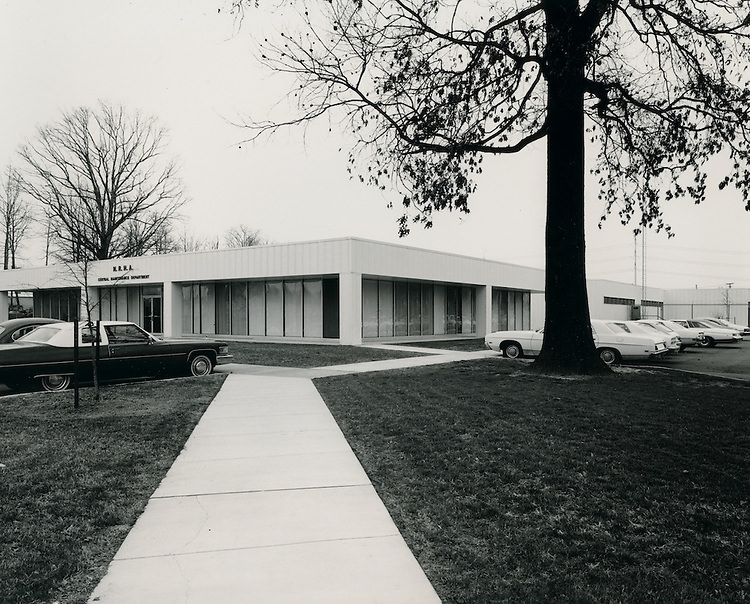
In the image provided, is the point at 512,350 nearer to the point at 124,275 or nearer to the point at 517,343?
the point at 517,343

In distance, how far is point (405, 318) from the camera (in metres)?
30.2

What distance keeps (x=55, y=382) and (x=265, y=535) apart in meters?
9.28

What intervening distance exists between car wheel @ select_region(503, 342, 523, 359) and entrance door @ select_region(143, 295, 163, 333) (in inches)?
867

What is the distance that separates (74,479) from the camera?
548 cm

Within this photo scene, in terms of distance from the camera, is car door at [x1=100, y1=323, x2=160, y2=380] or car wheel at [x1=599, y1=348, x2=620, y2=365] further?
car wheel at [x1=599, y1=348, x2=620, y2=365]

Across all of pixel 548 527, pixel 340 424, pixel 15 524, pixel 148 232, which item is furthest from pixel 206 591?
pixel 148 232

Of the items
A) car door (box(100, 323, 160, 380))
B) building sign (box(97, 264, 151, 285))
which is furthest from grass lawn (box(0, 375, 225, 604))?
building sign (box(97, 264, 151, 285))

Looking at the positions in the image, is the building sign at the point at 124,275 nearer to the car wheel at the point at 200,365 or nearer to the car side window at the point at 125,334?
the car wheel at the point at 200,365

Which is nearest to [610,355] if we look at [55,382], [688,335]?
[688,335]

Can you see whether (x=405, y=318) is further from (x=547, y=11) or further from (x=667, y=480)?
(x=667, y=480)

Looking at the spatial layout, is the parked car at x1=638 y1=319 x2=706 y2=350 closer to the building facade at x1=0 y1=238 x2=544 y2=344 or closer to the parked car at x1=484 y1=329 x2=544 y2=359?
the building facade at x1=0 y1=238 x2=544 y2=344

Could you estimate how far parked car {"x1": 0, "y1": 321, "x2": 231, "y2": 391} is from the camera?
11242 mm

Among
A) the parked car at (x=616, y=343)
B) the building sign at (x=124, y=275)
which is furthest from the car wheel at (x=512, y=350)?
the building sign at (x=124, y=275)

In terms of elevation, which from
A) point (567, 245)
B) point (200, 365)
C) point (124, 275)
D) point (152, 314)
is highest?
point (124, 275)
